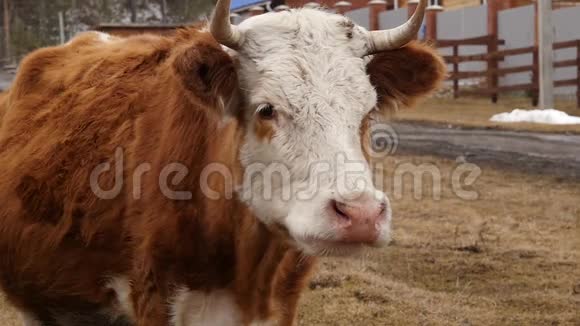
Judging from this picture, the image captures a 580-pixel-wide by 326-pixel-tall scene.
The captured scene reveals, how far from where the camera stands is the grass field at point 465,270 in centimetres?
603

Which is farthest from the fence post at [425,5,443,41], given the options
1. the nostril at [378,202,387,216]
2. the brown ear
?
the nostril at [378,202,387,216]

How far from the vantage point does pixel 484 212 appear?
9.39 metres

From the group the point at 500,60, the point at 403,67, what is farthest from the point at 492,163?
the point at 500,60

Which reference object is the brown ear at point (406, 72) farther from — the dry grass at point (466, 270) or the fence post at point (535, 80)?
the fence post at point (535, 80)

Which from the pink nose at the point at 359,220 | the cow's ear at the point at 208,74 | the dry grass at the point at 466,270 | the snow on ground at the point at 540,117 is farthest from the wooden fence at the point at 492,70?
the pink nose at the point at 359,220

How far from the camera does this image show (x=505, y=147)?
13281 mm

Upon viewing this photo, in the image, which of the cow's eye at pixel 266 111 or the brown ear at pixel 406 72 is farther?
the brown ear at pixel 406 72

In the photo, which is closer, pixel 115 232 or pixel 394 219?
pixel 115 232

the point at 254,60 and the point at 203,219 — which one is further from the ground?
the point at 254,60

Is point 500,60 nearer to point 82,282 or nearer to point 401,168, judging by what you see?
point 401,168

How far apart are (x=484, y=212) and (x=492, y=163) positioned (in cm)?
284

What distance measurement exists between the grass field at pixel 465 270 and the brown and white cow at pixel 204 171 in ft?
6.30

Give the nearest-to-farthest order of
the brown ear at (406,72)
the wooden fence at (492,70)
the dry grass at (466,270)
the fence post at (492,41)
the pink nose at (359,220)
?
the pink nose at (359,220) → the brown ear at (406,72) → the dry grass at (466,270) → the wooden fence at (492,70) → the fence post at (492,41)

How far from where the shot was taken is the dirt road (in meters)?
11.7
